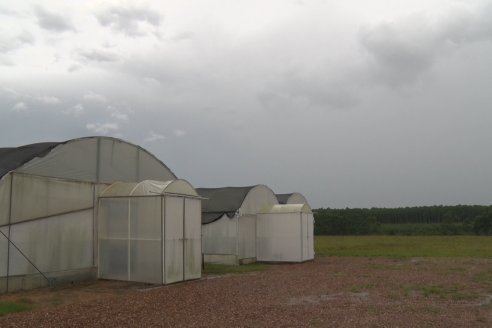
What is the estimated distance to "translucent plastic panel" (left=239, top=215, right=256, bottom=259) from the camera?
83.7ft

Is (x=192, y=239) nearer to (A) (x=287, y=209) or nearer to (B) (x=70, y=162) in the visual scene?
(B) (x=70, y=162)

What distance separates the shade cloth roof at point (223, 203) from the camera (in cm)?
2542

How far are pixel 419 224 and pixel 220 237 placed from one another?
53.8 m

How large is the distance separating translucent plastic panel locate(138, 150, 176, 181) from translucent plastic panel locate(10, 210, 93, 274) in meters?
3.37

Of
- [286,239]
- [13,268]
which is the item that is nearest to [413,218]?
[286,239]

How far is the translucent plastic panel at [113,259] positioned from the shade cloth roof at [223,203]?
847 centimetres

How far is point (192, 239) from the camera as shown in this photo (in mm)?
17859

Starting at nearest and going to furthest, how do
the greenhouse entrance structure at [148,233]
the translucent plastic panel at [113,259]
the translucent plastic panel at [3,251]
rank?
the translucent plastic panel at [3,251] < the greenhouse entrance structure at [148,233] < the translucent plastic panel at [113,259]

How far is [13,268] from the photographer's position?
46.6ft

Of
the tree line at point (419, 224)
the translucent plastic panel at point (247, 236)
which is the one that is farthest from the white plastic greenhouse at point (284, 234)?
the tree line at point (419, 224)

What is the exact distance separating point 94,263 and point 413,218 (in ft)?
250

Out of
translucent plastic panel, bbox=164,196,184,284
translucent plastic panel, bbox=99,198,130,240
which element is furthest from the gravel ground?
translucent plastic panel, bbox=99,198,130,240

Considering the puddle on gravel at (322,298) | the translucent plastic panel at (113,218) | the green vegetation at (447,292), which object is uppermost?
the translucent plastic panel at (113,218)

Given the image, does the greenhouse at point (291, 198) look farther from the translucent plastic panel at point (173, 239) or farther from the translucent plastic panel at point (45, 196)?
the translucent plastic panel at point (45, 196)
